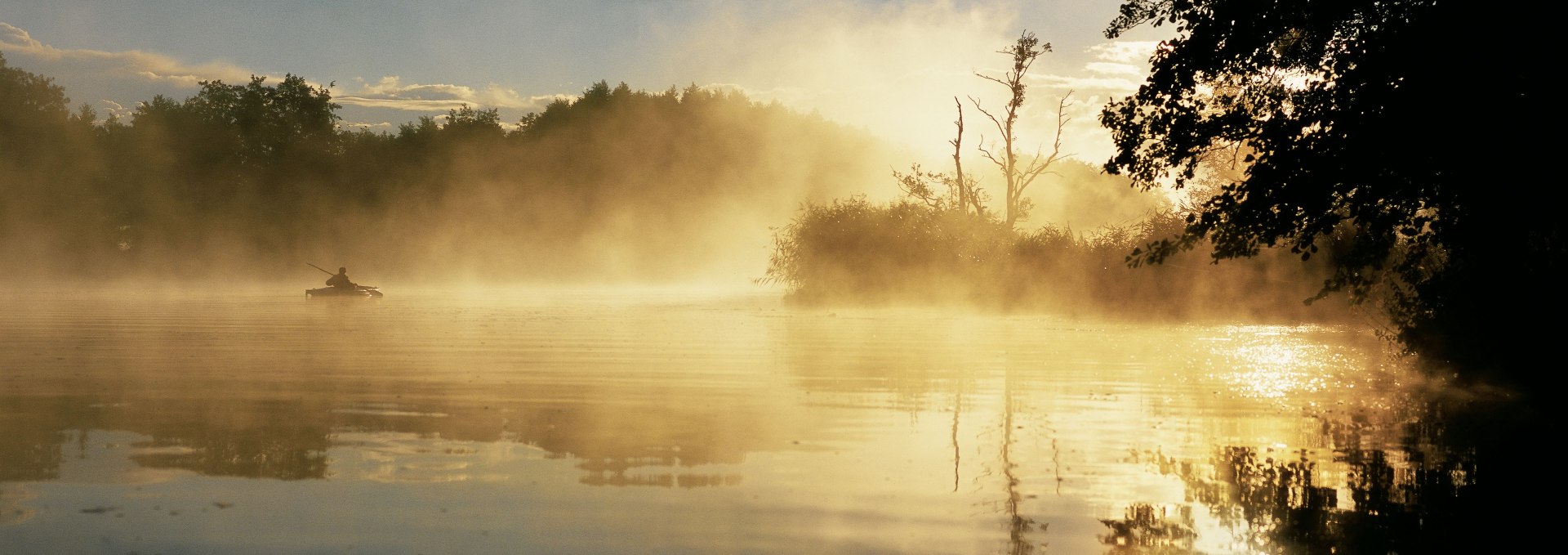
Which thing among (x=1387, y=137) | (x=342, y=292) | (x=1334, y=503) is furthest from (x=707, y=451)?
(x=342, y=292)

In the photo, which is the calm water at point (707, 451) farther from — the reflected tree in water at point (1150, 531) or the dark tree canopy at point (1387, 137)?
the dark tree canopy at point (1387, 137)

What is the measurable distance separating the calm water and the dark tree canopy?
1621mm

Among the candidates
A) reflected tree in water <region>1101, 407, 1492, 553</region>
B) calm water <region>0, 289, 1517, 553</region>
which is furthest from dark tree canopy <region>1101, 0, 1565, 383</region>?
reflected tree in water <region>1101, 407, 1492, 553</region>

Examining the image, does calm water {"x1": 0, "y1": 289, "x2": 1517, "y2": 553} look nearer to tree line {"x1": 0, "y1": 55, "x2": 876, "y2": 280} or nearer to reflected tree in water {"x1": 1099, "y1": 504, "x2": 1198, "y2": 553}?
reflected tree in water {"x1": 1099, "y1": 504, "x2": 1198, "y2": 553}

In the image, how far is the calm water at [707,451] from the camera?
743 centimetres

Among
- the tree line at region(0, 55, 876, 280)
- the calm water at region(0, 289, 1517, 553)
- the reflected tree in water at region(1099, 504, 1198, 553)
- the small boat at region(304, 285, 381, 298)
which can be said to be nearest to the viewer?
the reflected tree in water at region(1099, 504, 1198, 553)

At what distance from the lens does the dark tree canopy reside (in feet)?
44.9

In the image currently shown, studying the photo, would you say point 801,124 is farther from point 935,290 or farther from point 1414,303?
point 1414,303

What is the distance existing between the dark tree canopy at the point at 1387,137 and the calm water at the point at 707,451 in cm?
162

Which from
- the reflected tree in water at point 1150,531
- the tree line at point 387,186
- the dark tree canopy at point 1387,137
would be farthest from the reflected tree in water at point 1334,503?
the tree line at point 387,186

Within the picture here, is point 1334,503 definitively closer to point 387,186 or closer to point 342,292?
point 342,292

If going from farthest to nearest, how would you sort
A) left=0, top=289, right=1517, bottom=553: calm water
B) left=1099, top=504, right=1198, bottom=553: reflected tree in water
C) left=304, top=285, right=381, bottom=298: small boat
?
left=304, top=285, right=381, bottom=298: small boat < left=0, top=289, right=1517, bottom=553: calm water < left=1099, top=504, right=1198, bottom=553: reflected tree in water

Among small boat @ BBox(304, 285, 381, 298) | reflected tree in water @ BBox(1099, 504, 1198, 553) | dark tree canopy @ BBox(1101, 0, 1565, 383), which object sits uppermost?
dark tree canopy @ BBox(1101, 0, 1565, 383)

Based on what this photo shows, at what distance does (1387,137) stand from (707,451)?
27.3 feet
